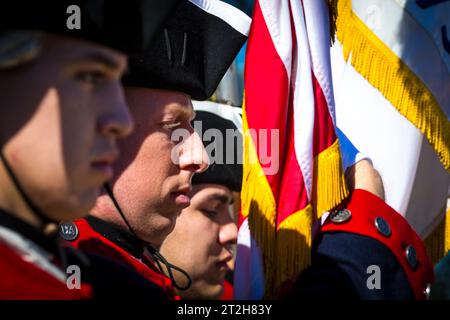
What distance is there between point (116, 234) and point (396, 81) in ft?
3.86

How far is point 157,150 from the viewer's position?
9.32 ft

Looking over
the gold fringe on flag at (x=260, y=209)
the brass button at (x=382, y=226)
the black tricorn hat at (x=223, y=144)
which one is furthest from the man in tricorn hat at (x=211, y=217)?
the brass button at (x=382, y=226)

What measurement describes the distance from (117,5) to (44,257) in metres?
0.53

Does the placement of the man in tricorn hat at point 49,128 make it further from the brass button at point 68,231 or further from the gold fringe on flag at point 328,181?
the gold fringe on flag at point 328,181

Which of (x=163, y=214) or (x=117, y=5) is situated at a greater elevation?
(x=117, y=5)

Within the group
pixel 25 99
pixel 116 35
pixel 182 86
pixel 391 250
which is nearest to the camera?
pixel 25 99

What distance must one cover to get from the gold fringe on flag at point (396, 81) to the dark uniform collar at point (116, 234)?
1.06 m

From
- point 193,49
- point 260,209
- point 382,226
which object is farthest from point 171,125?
point 382,226

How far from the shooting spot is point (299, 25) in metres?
3.13

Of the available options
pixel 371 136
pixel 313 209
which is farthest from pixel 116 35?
pixel 371 136

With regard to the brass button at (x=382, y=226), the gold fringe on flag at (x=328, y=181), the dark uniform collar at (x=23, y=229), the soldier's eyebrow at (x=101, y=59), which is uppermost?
the soldier's eyebrow at (x=101, y=59)

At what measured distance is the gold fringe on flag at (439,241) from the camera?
10.5 feet

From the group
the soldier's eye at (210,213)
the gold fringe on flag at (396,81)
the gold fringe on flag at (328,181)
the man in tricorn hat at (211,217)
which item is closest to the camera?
the gold fringe on flag at (328,181)
